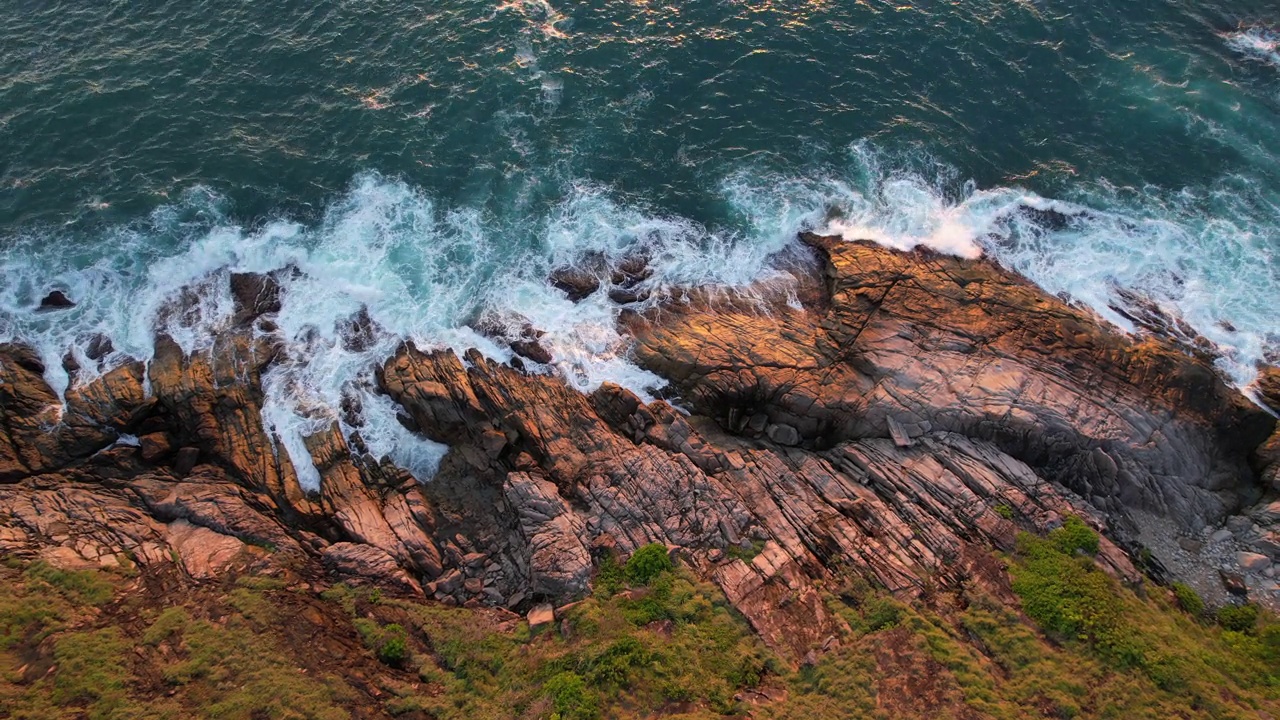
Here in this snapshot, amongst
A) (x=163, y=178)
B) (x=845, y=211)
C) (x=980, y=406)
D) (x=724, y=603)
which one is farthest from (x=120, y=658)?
(x=845, y=211)

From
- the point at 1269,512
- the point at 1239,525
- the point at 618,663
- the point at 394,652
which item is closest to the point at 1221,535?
the point at 1239,525

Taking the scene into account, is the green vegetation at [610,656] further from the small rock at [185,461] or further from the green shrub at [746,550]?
the small rock at [185,461]

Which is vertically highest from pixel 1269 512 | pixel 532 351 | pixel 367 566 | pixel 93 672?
pixel 532 351

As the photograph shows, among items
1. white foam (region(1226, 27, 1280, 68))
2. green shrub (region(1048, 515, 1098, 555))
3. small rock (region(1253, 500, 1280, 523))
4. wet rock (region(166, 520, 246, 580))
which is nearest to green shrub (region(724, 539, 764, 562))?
green shrub (region(1048, 515, 1098, 555))

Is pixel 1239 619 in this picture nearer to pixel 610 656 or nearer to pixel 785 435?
pixel 785 435

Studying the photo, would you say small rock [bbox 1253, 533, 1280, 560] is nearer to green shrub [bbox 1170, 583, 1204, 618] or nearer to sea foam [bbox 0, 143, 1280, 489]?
green shrub [bbox 1170, 583, 1204, 618]
